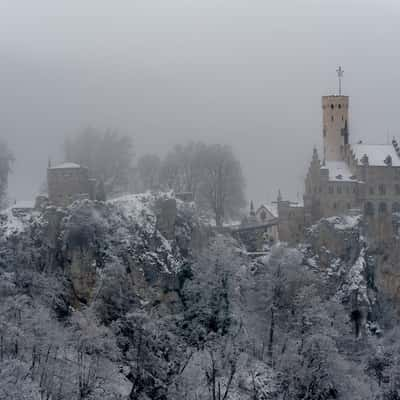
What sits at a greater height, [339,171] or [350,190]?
[339,171]

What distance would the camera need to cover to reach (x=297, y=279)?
86.8 m

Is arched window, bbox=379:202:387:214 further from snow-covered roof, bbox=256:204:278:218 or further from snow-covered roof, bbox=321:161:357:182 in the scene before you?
snow-covered roof, bbox=256:204:278:218

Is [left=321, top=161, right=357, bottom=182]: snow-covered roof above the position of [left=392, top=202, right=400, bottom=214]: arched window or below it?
above

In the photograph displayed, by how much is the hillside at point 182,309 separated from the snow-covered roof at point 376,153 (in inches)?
300

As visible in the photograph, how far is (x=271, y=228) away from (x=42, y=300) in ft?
88.4

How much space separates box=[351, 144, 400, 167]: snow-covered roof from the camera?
98.2 meters

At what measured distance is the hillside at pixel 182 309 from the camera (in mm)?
71938

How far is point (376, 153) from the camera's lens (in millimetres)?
99250

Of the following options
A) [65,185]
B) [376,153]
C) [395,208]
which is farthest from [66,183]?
[376,153]

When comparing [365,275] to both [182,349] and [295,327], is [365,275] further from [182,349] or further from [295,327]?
[182,349]

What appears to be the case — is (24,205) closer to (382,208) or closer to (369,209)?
(369,209)

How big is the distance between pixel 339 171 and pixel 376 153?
4582 millimetres

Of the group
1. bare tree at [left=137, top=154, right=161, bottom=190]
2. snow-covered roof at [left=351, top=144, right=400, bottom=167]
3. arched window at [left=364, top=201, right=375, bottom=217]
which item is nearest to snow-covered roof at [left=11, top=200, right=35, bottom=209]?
bare tree at [left=137, top=154, right=161, bottom=190]

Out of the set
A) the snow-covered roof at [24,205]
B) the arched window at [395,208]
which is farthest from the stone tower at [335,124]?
the snow-covered roof at [24,205]
